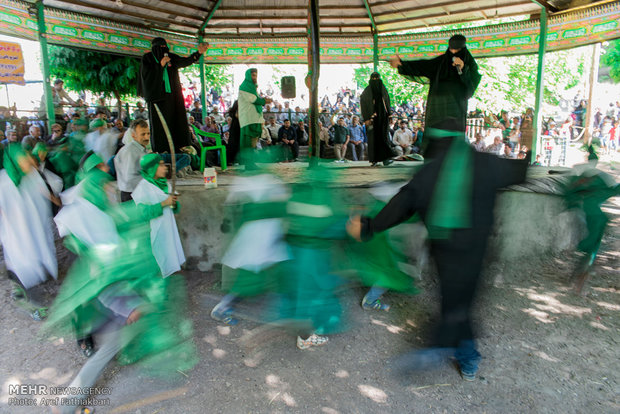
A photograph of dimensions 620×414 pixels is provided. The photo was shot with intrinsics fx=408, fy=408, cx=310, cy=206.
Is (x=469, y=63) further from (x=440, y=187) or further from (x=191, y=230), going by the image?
(x=191, y=230)

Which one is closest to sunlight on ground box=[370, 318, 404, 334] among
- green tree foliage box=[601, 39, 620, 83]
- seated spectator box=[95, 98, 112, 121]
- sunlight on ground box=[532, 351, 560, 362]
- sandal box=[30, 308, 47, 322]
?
sunlight on ground box=[532, 351, 560, 362]

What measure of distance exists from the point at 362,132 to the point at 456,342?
32.2 feet

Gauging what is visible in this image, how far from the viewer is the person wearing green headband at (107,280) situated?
8.70ft

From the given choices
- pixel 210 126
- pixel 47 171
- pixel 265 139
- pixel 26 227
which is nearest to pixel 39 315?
pixel 26 227

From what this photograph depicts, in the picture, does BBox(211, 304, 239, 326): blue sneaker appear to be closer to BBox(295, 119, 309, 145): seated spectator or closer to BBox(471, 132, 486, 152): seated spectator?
BBox(295, 119, 309, 145): seated spectator

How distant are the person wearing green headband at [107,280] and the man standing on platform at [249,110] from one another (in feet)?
11.1

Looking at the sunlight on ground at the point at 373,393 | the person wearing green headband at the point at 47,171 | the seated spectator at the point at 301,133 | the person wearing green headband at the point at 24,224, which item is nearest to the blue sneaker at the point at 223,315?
the sunlight on ground at the point at 373,393

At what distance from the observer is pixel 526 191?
475 centimetres

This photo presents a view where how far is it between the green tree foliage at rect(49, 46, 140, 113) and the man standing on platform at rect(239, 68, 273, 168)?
29.9 feet

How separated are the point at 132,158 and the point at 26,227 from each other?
125 centimetres

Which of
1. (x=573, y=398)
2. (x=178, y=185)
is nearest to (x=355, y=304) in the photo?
(x=573, y=398)

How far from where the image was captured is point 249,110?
6.42 meters

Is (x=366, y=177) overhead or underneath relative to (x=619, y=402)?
overhead

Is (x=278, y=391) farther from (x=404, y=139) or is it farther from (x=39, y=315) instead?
(x=404, y=139)
